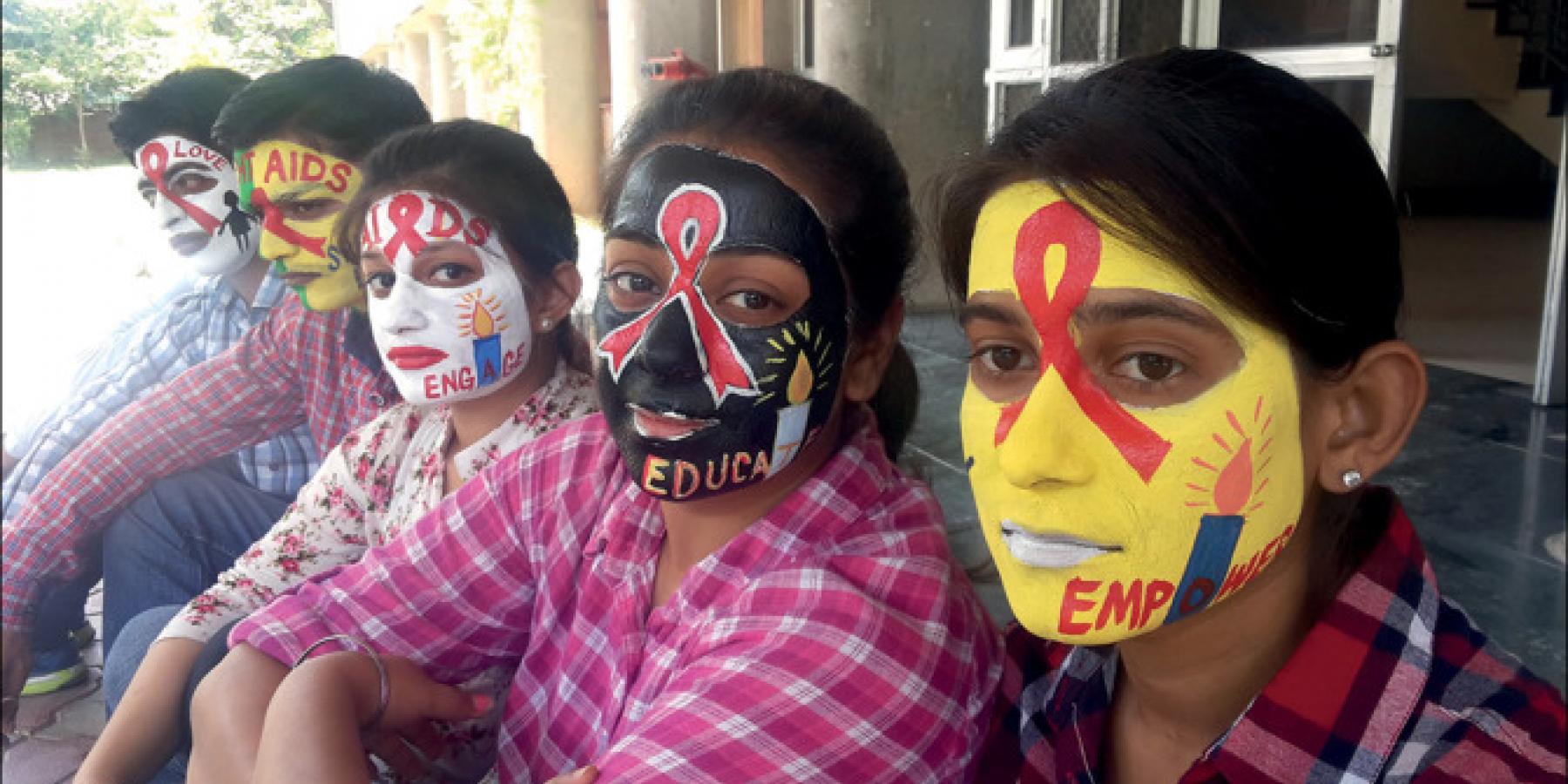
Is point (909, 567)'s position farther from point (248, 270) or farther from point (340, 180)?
point (248, 270)

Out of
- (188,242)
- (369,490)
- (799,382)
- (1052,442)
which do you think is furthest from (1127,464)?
(188,242)

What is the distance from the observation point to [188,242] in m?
2.41

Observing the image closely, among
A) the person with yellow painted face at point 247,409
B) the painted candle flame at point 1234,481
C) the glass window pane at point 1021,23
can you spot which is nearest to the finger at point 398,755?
the person with yellow painted face at point 247,409

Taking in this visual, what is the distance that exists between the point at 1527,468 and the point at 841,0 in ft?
6.56

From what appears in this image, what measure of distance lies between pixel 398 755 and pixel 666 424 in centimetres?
61

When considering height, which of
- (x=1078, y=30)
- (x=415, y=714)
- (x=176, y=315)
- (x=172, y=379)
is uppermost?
(x=1078, y=30)

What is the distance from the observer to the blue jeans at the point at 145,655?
5.82ft

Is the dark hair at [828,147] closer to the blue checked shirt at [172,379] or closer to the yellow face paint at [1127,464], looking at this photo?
the yellow face paint at [1127,464]

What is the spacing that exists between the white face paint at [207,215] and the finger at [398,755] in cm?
126

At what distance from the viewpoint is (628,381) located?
4.61 ft

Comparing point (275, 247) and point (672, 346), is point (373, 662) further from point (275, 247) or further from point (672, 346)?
point (275, 247)

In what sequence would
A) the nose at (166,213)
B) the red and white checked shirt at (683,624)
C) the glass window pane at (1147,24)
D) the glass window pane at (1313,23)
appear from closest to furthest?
the red and white checked shirt at (683,624)
the nose at (166,213)
the glass window pane at (1147,24)
the glass window pane at (1313,23)

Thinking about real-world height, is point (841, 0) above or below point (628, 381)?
above

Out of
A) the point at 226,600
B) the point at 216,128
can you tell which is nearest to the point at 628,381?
the point at 226,600
